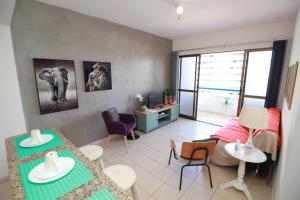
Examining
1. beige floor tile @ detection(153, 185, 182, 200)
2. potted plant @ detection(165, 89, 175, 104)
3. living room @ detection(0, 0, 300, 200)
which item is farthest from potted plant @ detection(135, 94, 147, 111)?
beige floor tile @ detection(153, 185, 182, 200)

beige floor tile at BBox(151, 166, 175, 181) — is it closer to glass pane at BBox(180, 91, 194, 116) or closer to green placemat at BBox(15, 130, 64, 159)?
green placemat at BBox(15, 130, 64, 159)

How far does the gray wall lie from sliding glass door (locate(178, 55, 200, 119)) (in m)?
1.08

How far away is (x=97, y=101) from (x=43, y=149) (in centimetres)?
192

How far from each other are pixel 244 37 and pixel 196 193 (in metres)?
3.74

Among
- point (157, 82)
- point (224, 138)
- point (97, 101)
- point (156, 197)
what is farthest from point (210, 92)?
point (156, 197)

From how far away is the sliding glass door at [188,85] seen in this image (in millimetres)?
4719

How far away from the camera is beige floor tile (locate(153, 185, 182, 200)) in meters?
1.89

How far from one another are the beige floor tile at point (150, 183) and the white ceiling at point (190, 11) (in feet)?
9.17

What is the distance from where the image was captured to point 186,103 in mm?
5094

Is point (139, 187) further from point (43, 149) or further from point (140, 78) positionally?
point (140, 78)

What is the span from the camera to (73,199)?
79cm

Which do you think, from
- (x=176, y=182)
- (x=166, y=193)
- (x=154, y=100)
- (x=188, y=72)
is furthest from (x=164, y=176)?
(x=188, y=72)

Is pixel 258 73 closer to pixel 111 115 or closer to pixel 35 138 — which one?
pixel 111 115

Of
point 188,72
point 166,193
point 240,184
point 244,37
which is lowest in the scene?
point 166,193
